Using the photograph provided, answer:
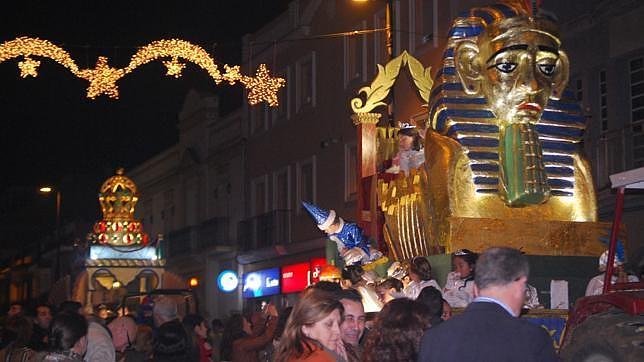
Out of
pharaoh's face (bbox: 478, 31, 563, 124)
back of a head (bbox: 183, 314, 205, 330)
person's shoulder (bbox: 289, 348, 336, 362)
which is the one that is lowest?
person's shoulder (bbox: 289, 348, 336, 362)

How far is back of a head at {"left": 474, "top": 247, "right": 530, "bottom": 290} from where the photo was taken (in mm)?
5367

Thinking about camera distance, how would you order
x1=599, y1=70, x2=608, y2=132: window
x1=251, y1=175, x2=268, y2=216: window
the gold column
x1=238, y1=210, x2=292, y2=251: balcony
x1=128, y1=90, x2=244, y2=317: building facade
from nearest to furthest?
the gold column → x1=599, y1=70, x2=608, y2=132: window → x1=238, y1=210, x2=292, y2=251: balcony → x1=251, y1=175, x2=268, y2=216: window → x1=128, y1=90, x2=244, y2=317: building facade

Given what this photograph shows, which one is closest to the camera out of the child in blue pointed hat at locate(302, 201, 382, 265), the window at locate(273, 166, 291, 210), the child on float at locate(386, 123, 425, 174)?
the child on float at locate(386, 123, 425, 174)

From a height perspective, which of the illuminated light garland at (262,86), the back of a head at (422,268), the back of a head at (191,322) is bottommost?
the back of a head at (191,322)

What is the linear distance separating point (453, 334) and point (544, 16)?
20.7 ft

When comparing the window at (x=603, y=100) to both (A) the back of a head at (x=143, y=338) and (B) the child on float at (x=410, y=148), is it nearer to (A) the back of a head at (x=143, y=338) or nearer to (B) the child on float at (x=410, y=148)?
(B) the child on float at (x=410, y=148)

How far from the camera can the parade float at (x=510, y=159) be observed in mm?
10898

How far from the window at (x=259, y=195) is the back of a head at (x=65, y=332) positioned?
29.0m

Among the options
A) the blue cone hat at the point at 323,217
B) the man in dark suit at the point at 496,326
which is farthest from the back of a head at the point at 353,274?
the man in dark suit at the point at 496,326

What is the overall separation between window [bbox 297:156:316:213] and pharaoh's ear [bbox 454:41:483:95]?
71.7 feet

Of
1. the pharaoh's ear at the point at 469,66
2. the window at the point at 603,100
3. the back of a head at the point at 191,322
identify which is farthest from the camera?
the window at the point at 603,100

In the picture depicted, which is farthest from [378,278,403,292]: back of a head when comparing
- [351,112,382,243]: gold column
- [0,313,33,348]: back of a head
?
[0,313,33,348]: back of a head

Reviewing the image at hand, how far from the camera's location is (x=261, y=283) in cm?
3716

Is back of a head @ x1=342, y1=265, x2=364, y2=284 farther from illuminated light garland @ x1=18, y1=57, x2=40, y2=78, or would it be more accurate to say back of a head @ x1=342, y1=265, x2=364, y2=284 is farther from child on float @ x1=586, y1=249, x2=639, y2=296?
illuminated light garland @ x1=18, y1=57, x2=40, y2=78
